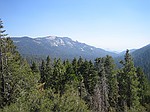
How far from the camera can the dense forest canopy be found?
22.9 metres

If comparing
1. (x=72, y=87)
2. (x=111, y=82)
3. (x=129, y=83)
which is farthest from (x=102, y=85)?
(x=72, y=87)

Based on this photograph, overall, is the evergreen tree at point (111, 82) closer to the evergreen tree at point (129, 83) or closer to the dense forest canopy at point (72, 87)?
the dense forest canopy at point (72, 87)

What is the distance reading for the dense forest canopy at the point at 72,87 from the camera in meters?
22.9

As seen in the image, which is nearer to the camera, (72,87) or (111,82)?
(72,87)

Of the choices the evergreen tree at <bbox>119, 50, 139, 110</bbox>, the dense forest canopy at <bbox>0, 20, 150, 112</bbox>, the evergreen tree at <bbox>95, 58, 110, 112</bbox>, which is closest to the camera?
the dense forest canopy at <bbox>0, 20, 150, 112</bbox>

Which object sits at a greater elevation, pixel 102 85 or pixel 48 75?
pixel 102 85

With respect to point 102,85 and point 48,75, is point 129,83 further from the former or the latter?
point 48,75

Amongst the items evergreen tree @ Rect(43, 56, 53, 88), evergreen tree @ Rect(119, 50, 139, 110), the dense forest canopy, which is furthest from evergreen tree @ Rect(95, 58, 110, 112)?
evergreen tree @ Rect(43, 56, 53, 88)

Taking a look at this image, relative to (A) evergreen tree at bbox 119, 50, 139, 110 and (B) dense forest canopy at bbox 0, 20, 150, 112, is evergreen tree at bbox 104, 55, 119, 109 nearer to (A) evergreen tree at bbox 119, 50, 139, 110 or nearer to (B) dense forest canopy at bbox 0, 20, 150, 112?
(B) dense forest canopy at bbox 0, 20, 150, 112

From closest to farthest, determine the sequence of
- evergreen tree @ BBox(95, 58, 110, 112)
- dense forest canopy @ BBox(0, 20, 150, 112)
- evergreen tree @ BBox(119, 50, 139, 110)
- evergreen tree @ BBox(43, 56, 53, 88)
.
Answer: dense forest canopy @ BBox(0, 20, 150, 112) → evergreen tree @ BBox(95, 58, 110, 112) → evergreen tree @ BBox(119, 50, 139, 110) → evergreen tree @ BBox(43, 56, 53, 88)

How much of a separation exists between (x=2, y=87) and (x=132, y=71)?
23.7m

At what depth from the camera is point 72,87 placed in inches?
1625

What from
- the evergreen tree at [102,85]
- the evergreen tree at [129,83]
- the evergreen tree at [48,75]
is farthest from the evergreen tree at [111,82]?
the evergreen tree at [48,75]

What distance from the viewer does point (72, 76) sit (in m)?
57.8
